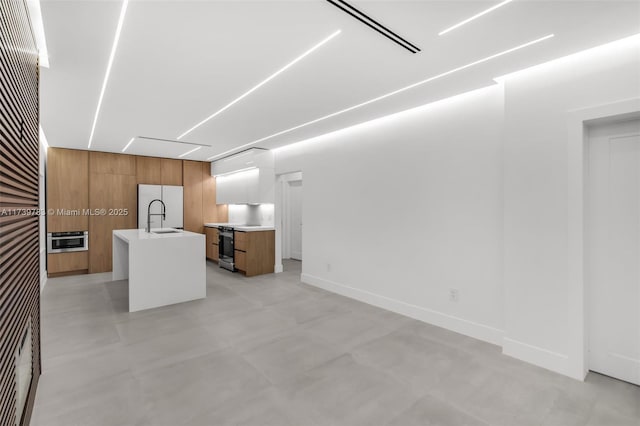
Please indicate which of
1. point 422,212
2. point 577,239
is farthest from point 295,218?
point 577,239

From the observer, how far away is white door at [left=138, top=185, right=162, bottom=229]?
696 centimetres

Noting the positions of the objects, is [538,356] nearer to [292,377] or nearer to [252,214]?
[292,377]

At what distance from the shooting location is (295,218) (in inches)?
323

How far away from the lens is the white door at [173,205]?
732 cm

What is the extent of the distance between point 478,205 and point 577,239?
90cm

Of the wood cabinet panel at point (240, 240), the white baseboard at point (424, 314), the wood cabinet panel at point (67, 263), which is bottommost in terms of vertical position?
the white baseboard at point (424, 314)

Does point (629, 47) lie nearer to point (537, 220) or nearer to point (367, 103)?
point (537, 220)

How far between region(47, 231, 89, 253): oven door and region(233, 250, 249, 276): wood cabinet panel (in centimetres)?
308

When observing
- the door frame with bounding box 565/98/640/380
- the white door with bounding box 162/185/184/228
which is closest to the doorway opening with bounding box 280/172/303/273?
the white door with bounding box 162/185/184/228

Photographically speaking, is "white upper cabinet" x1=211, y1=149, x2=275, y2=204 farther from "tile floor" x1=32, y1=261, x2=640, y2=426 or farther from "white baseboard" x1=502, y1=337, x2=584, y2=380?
"white baseboard" x1=502, y1=337, x2=584, y2=380

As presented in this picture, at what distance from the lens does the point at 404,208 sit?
3955mm

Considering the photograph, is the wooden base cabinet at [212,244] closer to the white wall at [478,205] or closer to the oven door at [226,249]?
the oven door at [226,249]

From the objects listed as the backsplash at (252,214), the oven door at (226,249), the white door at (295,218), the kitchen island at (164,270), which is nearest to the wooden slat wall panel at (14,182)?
the kitchen island at (164,270)

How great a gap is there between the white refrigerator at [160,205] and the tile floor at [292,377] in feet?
11.1
